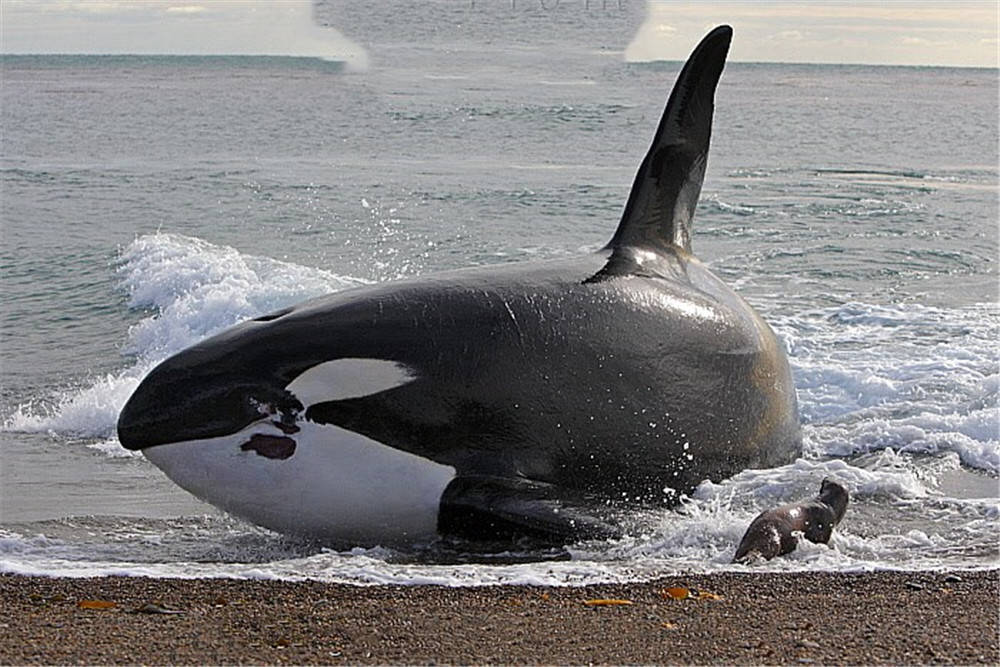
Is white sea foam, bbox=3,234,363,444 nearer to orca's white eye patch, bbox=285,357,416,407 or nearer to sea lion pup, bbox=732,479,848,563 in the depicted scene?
orca's white eye patch, bbox=285,357,416,407

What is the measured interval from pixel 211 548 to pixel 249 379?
1136mm

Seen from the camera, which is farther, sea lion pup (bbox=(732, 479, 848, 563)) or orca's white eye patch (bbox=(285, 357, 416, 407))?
orca's white eye patch (bbox=(285, 357, 416, 407))

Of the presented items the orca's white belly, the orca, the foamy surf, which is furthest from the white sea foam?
the orca

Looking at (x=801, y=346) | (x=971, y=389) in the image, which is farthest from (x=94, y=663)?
(x=801, y=346)

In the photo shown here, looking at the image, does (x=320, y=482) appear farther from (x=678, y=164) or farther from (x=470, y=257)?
(x=470, y=257)

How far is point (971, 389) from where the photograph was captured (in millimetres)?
12797

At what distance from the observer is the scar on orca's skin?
8.13m

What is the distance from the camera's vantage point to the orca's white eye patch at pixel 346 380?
814 cm

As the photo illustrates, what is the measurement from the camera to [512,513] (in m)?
8.05

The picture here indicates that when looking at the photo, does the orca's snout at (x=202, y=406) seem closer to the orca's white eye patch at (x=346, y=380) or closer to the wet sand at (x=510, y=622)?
the orca's white eye patch at (x=346, y=380)

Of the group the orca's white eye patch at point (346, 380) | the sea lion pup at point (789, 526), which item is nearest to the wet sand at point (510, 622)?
the sea lion pup at point (789, 526)

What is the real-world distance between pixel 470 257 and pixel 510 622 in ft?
48.8

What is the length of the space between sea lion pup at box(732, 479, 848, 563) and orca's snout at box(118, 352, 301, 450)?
8.34ft

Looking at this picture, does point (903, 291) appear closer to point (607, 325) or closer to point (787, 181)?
point (607, 325)
